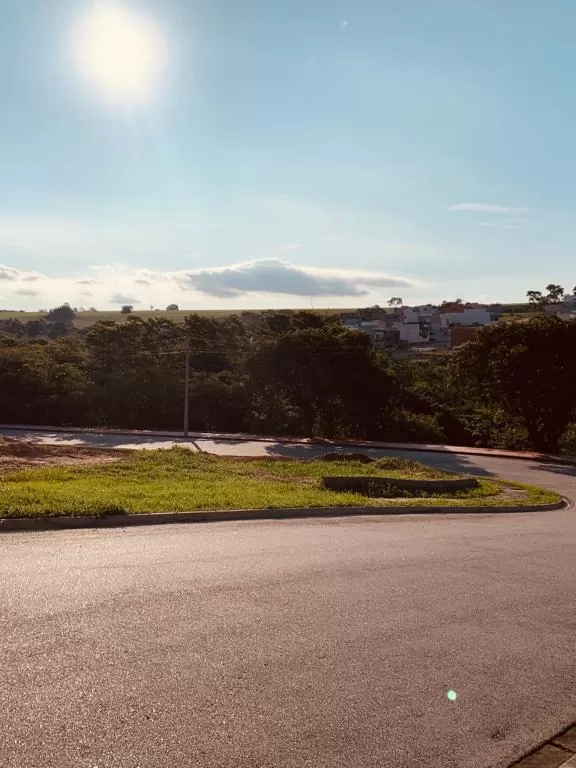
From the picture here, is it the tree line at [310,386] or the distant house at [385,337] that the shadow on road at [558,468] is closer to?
the tree line at [310,386]

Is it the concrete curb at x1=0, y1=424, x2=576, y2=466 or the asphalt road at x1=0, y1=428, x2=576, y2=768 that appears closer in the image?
the asphalt road at x1=0, y1=428, x2=576, y2=768

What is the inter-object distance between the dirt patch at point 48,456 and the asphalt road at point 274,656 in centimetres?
1163

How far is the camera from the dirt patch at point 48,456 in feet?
67.7

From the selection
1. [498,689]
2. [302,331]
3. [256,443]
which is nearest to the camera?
[498,689]

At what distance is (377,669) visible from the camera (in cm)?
539

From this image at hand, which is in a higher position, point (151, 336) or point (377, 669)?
point (151, 336)

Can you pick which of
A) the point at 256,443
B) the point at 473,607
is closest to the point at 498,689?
the point at 473,607

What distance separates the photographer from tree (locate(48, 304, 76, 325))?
15775cm

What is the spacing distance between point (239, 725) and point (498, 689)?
6.72 feet

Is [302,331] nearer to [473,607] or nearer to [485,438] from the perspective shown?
[485,438]

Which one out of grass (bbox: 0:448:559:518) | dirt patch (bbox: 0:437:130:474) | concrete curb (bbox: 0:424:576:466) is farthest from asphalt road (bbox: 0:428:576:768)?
concrete curb (bbox: 0:424:576:466)

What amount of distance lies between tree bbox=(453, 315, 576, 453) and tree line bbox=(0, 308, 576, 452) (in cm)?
5

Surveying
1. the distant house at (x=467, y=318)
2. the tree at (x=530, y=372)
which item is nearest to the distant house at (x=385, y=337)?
the distant house at (x=467, y=318)

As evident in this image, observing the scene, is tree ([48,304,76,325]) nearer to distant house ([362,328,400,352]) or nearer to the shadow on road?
distant house ([362,328,400,352])
